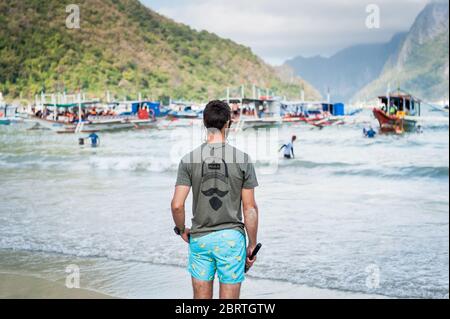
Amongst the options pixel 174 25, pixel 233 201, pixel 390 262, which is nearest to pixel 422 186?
pixel 174 25

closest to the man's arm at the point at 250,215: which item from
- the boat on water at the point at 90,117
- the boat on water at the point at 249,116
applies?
the boat on water at the point at 249,116

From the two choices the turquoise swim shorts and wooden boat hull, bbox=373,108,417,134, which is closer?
the turquoise swim shorts

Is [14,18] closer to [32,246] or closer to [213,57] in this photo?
[32,246]

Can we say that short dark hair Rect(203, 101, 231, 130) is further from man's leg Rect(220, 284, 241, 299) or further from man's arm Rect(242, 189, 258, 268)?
man's leg Rect(220, 284, 241, 299)

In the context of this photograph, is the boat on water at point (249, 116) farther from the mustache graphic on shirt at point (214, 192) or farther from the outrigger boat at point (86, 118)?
the outrigger boat at point (86, 118)

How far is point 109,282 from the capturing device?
3.57 m

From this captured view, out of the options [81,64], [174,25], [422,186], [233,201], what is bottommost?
[422,186]

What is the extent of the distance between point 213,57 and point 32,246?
8.63 meters

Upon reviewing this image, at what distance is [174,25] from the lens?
10.5 meters

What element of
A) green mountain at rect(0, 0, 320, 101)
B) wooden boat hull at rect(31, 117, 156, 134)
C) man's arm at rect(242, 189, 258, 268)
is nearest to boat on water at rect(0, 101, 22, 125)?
green mountain at rect(0, 0, 320, 101)

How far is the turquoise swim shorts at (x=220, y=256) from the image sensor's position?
6.53ft

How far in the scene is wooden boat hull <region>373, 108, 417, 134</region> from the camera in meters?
24.3

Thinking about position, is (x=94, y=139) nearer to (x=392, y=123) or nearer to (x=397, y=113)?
(x=392, y=123)

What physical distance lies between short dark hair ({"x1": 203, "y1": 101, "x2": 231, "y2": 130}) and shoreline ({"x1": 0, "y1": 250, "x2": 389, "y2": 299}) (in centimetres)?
161
